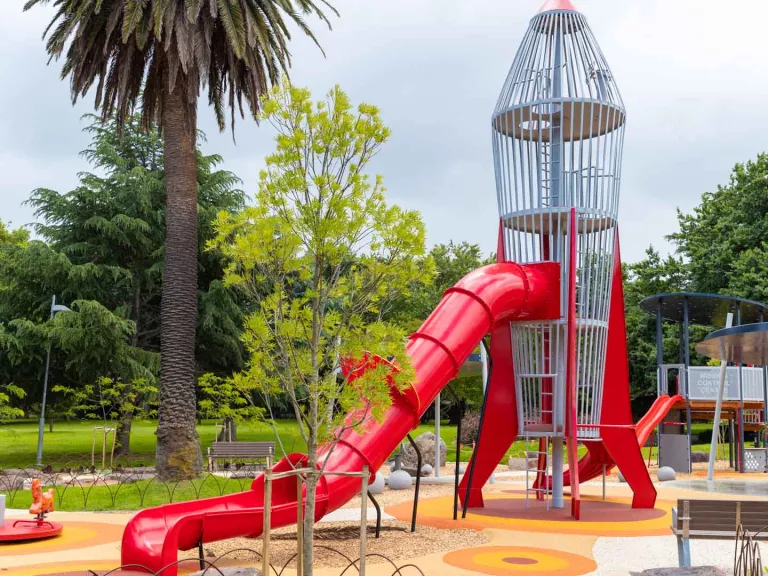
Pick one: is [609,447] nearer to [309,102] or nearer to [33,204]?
[309,102]

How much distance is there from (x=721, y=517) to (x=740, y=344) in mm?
9265

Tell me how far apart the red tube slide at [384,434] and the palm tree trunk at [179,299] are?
7.90m

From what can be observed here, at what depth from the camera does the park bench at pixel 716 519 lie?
939 centimetres

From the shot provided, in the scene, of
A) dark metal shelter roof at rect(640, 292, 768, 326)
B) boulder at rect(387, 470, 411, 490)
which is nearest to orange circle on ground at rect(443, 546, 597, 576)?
boulder at rect(387, 470, 411, 490)

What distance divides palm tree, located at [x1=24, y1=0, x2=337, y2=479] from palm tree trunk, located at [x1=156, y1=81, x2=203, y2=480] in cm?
2

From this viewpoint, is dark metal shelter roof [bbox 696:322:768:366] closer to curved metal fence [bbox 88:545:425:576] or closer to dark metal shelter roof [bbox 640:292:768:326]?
dark metal shelter roof [bbox 640:292:768:326]

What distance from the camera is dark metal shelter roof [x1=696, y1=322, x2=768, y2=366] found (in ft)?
53.9

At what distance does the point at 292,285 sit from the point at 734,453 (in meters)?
25.1

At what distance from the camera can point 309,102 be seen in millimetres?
8078

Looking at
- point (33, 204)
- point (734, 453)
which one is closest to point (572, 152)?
point (734, 453)

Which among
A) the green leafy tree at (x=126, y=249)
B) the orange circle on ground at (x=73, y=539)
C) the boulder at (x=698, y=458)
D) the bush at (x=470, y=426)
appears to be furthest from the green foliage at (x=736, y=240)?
the orange circle on ground at (x=73, y=539)

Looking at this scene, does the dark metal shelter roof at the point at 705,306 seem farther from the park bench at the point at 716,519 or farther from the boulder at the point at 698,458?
the park bench at the point at 716,519

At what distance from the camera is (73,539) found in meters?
12.2

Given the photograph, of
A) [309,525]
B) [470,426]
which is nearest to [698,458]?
[470,426]
